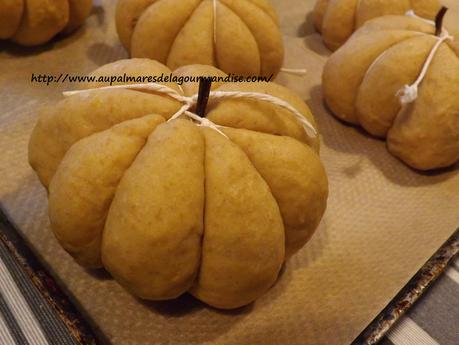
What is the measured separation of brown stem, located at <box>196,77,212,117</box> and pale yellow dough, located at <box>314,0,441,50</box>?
98 cm

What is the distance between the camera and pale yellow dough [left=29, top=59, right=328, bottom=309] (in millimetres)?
771

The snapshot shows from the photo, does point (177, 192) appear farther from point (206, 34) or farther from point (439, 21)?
point (439, 21)

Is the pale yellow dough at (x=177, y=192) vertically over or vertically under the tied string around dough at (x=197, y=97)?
under

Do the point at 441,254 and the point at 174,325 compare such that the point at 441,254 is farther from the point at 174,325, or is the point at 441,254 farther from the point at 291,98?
the point at 174,325

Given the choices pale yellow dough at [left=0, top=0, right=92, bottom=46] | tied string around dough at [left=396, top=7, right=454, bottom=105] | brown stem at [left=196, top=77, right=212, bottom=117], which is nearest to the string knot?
tied string around dough at [left=396, top=7, right=454, bottom=105]

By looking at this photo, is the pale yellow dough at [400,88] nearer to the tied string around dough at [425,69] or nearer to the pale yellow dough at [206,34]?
the tied string around dough at [425,69]

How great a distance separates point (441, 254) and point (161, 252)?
0.70 meters

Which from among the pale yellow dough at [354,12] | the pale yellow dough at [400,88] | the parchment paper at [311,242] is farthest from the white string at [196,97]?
the pale yellow dough at [354,12]

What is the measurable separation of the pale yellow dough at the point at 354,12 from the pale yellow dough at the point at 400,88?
0.56ft

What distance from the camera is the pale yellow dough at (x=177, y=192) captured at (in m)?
0.77

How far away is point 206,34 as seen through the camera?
51.5 inches

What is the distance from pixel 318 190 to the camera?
893mm

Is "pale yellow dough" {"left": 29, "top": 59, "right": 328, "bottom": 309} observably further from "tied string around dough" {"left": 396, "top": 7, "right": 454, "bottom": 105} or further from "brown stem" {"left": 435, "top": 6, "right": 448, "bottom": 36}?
"brown stem" {"left": 435, "top": 6, "right": 448, "bottom": 36}

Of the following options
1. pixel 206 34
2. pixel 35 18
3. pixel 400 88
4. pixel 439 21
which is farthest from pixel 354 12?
pixel 35 18
